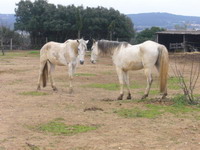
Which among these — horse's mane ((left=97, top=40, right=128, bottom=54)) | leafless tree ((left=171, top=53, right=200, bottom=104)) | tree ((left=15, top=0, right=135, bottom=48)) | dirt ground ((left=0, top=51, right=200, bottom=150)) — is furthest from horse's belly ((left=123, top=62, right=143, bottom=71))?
tree ((left=15, top=0, right=135, bottom=48))

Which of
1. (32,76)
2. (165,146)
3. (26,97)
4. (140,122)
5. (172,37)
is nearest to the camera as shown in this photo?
(165,146)

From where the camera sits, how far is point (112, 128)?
6.39m

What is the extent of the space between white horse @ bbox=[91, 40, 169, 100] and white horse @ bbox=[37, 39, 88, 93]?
62 centimetres

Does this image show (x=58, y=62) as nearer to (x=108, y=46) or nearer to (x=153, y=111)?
(x=108, y=46)

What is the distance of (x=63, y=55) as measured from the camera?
11398 mm

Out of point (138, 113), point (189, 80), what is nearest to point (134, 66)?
point (138, 113)

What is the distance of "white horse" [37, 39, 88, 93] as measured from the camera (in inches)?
424

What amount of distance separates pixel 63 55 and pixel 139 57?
121 inches

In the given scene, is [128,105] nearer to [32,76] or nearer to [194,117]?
[194,117]

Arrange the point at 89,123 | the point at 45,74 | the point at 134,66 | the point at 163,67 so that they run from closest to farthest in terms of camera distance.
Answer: the point at 89,123 → the point at 163,67 → the point at 134,66 → the point at 45,74

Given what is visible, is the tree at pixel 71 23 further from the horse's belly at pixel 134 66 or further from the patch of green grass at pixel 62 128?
the patch of green grass at pixel 62 128

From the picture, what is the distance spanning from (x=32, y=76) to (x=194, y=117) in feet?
32.7

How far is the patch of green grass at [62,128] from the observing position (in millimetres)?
6152

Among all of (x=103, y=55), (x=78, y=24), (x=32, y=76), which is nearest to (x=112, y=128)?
(x=103, y=55)
